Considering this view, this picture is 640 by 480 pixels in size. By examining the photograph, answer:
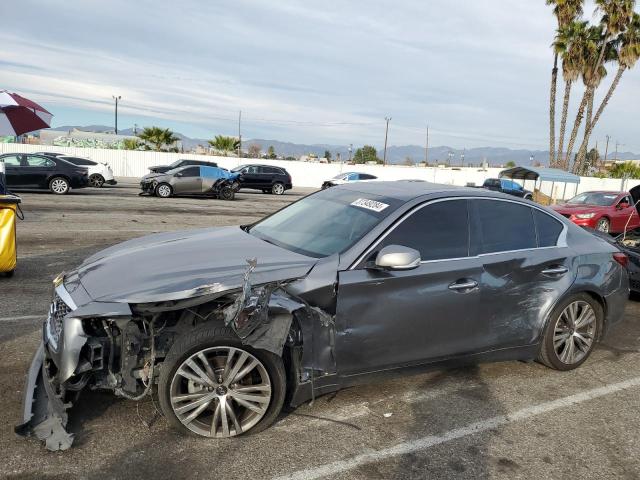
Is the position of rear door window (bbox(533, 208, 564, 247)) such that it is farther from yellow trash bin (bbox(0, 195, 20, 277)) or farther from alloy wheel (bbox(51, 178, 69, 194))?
alloy wheel (bbox(51, 178, 69, 194))

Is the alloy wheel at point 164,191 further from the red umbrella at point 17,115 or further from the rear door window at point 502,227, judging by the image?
the rear door window at point 502,227

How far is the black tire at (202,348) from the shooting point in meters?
3.13

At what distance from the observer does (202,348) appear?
124 inches

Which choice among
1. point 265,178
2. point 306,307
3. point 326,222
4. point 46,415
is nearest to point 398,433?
point 306,307

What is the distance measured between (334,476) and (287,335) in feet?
2.76

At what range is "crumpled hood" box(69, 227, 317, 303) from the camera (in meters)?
3.18

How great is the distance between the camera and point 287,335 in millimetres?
3264

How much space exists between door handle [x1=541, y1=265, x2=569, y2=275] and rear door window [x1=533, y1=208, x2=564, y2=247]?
21 cm

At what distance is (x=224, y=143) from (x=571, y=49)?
26.8m

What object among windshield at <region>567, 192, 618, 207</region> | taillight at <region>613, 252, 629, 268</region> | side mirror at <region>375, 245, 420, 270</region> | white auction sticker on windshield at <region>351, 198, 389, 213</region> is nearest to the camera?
side mirror at <region>375, 245, 420, 270</region>

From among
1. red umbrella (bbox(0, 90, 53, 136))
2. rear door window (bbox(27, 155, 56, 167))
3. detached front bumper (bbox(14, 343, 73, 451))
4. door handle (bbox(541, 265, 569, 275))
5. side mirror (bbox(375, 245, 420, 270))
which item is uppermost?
red umbrella (bbox(0, 90, 53, 136))

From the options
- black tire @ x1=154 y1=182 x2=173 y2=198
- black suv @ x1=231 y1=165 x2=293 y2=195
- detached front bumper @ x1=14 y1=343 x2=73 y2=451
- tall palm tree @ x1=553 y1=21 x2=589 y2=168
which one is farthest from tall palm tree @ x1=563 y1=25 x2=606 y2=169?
detached front bumper @ x1=14 y1=343 x2=73 y2=451

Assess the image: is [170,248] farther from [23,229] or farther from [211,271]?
[23,229]

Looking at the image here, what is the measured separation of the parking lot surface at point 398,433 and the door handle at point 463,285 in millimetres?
646
